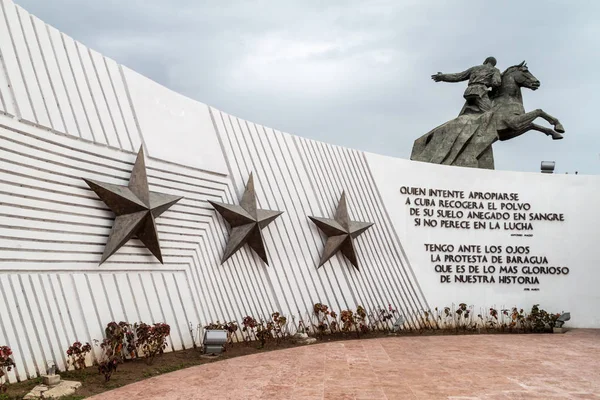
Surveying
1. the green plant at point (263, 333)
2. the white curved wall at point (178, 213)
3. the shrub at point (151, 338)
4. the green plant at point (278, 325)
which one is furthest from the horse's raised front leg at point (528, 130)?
the shrub at point (151, 338)

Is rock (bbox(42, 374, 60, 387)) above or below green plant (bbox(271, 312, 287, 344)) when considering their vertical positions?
above

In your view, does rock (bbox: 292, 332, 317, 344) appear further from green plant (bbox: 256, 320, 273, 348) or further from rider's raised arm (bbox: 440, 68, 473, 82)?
rider's raised arm (bbox: 440, 68, 473, 82)

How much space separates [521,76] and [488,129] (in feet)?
6.81

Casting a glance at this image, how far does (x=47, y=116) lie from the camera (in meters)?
7.22

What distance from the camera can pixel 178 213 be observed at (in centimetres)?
927

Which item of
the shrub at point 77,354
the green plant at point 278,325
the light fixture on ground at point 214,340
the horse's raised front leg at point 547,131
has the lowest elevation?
the green plant at point 278,325

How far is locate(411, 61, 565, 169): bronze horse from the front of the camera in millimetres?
16266

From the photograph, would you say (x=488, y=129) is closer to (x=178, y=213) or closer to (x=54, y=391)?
(x=178, y=213)

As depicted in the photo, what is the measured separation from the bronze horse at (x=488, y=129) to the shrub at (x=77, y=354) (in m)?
12.1

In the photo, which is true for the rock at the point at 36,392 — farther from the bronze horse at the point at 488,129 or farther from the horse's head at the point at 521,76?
the horse's head at the point at 521,76

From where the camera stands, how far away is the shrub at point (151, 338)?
24.8 feet

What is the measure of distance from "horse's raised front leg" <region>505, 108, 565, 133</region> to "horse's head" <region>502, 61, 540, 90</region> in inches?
37.0

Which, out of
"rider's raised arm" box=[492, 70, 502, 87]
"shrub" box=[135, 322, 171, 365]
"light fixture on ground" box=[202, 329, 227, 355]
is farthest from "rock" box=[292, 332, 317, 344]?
"rider's raised arm" box=[492, 70, 502, 87]

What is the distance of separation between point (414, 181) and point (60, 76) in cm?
884
